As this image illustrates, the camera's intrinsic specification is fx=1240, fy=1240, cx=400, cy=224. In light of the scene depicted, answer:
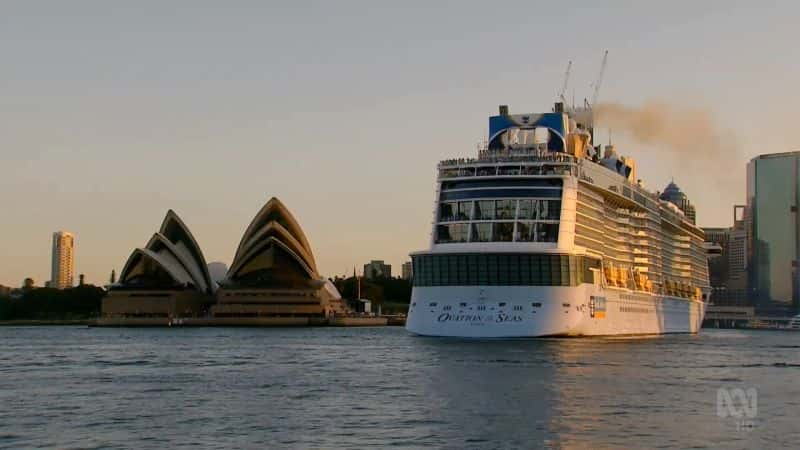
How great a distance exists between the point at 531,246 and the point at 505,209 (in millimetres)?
3831

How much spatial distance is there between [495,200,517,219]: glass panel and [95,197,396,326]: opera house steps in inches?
2852

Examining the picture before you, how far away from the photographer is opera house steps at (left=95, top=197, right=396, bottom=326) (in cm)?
14238

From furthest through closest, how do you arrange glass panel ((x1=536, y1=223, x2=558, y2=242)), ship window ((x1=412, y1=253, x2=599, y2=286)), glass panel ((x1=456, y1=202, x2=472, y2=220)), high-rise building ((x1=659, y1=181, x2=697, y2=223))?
high-rise building ((x1=659, y1=181, x2=697, y2=223)), glass panel ((x1=456, y1=202, x2=472, y2=220)), glass panel ((x1=536, y1=223, x2=558, y2=242)), ship window ((x1=412, y1=253, x2=599, y2=286))

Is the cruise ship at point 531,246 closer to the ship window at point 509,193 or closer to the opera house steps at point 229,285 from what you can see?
the ship window at point 509,193

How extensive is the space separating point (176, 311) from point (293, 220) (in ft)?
56.6

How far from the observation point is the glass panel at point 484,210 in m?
71.1

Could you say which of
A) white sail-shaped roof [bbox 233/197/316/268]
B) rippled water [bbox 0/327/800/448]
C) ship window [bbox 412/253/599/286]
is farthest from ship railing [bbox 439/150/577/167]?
white sail-shaped roof [bbox 233/197/316/268]

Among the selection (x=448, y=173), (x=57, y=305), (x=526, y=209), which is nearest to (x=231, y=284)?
(x=57, y=305)

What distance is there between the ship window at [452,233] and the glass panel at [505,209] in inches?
77.3

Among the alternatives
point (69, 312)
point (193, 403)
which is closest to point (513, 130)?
point (193, 403)

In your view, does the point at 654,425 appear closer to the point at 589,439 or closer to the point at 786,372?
the point at 589,439

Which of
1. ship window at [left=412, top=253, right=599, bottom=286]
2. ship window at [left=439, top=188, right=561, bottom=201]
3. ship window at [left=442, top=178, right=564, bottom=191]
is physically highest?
ship window at [left=442, top=178, right=564, bottom=191]

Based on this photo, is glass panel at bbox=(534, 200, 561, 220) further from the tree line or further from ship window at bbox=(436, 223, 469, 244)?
the tree line

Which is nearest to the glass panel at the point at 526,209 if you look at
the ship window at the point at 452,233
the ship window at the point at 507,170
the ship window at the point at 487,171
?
the ship window at the point at 507,170
